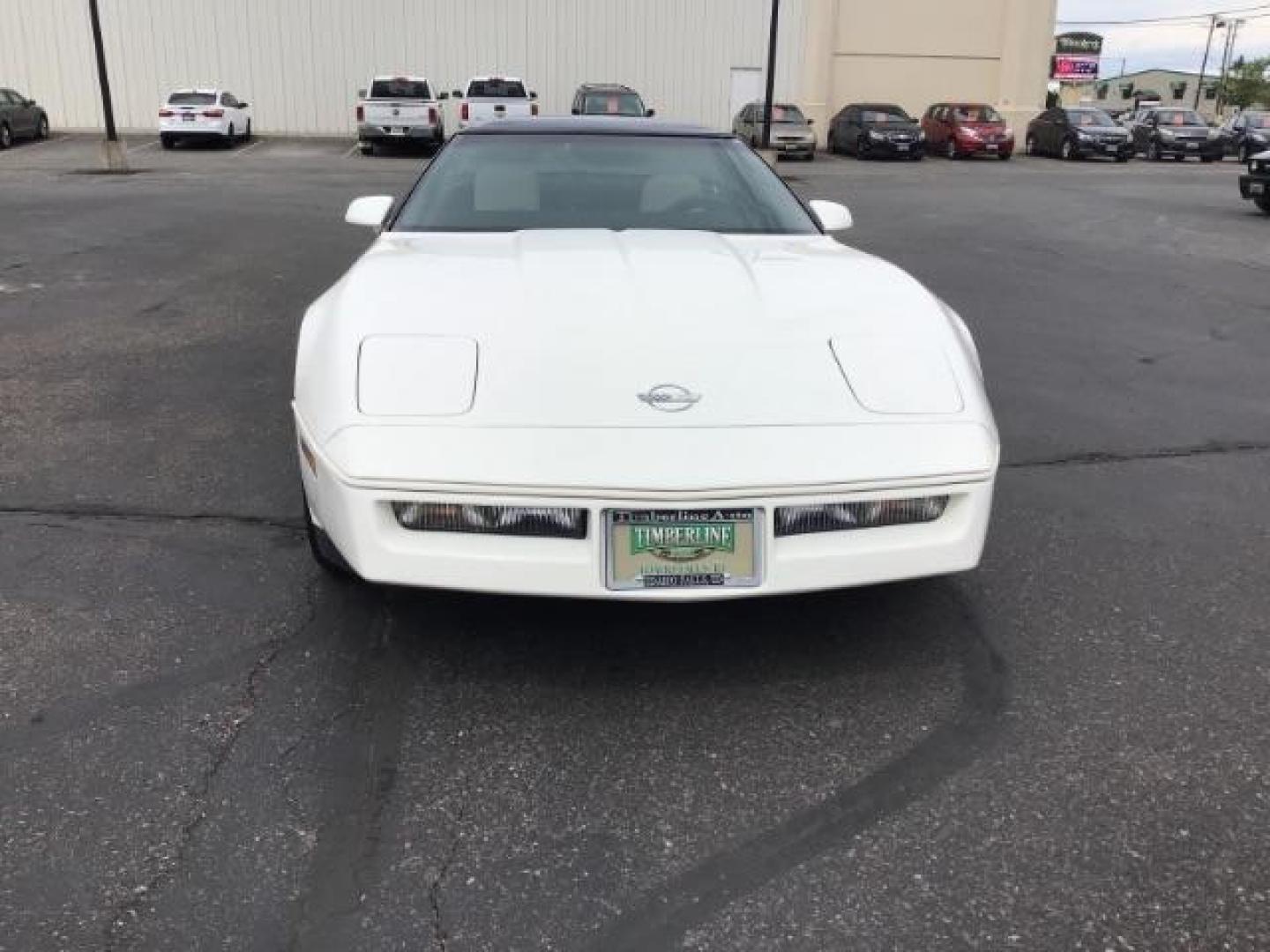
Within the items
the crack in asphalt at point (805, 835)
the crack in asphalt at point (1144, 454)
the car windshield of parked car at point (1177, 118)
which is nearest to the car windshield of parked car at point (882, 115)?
the car windshield of parked car at point (1177, 118)

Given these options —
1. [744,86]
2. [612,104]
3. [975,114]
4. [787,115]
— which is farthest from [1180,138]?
[612,104]

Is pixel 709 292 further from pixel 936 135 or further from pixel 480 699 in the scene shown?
pixel 936 135

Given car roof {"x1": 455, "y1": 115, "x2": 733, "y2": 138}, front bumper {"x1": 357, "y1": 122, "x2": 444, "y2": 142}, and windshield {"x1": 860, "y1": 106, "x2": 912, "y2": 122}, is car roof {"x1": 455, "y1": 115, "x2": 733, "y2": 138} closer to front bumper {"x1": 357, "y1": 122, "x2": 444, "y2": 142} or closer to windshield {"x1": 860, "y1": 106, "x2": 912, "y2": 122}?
front bumper {"x1": 357, "y1": 122, "x2": 444, "y2": 142}

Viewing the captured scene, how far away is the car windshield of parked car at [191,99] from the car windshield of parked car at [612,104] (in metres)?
10.1

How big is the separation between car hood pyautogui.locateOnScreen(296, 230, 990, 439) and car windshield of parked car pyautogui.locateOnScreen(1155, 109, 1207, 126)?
35.4 metres

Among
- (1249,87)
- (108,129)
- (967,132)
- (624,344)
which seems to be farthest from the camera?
(1249,87)

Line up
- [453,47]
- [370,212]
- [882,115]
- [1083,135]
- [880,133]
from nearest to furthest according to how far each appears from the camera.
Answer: [370,212] < [880,133] < [882,115] < [1083,135] < [453,47]

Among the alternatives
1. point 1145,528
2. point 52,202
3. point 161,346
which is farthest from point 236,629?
point 52,202

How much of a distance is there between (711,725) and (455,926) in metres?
0.94

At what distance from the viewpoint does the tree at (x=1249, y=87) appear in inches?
3482

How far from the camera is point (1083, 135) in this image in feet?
106

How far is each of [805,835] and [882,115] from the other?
32071mm

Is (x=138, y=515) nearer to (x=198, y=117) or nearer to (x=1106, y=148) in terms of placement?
(x=198, y=117)

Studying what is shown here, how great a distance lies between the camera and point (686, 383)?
3.04 metres
